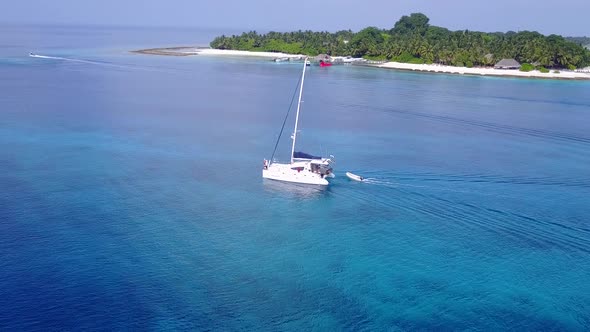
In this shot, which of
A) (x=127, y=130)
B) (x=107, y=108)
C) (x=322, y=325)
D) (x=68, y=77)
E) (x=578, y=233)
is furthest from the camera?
(x=68, y=77)

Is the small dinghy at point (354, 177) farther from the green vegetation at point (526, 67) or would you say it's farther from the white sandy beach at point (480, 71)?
the green vegetation at point (526, 67)

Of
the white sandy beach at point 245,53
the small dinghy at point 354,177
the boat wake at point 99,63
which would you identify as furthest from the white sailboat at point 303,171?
the white sandy beach at point 245,53

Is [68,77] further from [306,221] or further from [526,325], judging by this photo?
[526,325]

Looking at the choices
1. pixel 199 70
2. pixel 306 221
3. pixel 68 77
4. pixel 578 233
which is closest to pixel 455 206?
pixel 578 233

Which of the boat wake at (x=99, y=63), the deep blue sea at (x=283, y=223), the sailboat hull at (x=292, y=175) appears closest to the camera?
the deep blue sea at (x=283, y=223)

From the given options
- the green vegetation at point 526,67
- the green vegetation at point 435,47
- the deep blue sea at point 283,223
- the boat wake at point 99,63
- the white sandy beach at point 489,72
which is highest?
the green vegetation at point 435,47

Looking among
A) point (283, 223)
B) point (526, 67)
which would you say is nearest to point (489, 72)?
point (526, 67)
